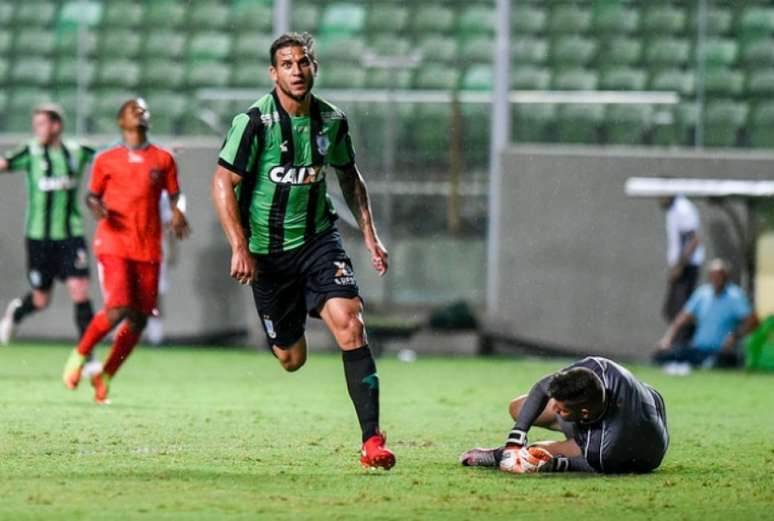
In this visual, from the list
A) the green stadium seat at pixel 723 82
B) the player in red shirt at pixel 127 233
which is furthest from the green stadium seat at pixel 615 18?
the player in red shirt at pixel 127 233

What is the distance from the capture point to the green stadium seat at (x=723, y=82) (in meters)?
19.3

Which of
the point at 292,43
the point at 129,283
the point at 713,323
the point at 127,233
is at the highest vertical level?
the point at 292,43

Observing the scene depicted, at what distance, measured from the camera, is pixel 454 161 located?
19875mm

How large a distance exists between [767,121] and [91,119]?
7.89 m

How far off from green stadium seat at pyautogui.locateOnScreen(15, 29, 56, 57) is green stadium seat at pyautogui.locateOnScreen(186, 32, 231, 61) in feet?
5.59

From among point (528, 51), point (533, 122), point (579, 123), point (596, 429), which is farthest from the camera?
point (528, 51)

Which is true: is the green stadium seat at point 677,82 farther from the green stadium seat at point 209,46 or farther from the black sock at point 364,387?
the black sock at point 364,387

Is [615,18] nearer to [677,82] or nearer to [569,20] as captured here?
[569,20]

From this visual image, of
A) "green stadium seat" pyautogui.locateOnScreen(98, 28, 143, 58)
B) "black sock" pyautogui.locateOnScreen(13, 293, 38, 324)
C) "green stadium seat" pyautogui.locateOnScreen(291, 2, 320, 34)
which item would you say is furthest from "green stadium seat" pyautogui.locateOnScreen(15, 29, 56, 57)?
"black sock" pyautogui.locateOnScreen(13, 293, 38, 324)

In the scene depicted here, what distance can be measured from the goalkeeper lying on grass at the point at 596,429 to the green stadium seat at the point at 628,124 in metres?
11.1

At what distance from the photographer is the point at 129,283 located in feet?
39.9

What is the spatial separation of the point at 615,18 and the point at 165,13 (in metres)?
5.48

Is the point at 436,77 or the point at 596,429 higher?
the point at 436,77

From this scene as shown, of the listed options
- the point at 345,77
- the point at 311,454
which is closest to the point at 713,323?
the point at 345,77
